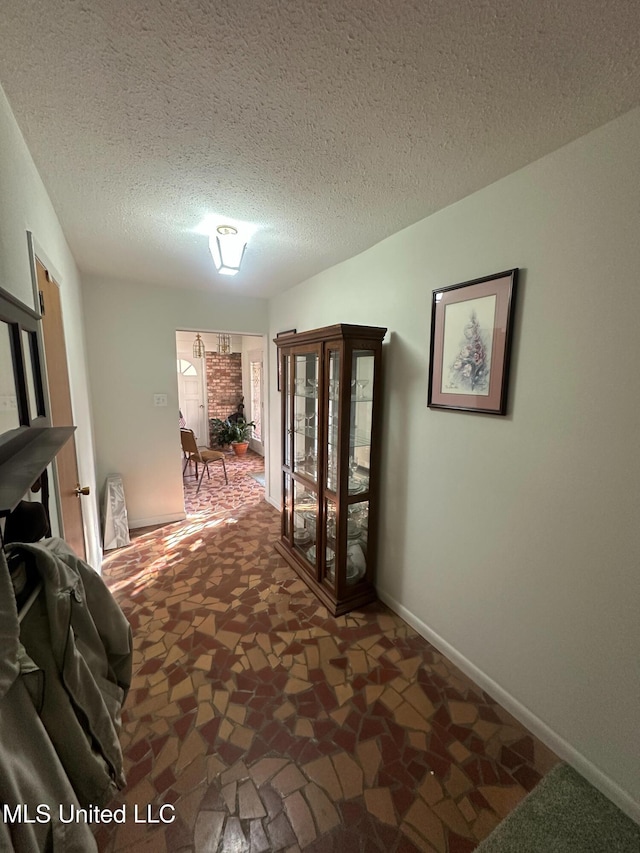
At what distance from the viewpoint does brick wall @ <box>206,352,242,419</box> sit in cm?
679

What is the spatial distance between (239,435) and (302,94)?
230 inches

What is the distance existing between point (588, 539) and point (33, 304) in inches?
89.8

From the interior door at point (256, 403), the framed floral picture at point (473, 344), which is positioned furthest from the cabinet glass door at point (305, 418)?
the interior door at point (256, 403)

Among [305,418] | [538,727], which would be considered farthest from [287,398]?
[538,727]

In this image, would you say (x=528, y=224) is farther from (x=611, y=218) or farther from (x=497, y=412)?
(x=497, y=412)

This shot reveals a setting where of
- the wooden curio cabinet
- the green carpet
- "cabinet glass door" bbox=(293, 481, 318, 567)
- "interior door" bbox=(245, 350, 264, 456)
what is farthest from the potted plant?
the green carpet

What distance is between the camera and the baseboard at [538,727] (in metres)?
1.25

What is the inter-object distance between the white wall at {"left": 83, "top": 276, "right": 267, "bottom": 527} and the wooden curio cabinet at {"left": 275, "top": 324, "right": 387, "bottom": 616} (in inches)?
53.7

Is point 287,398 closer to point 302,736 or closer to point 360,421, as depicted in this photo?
point 360,421

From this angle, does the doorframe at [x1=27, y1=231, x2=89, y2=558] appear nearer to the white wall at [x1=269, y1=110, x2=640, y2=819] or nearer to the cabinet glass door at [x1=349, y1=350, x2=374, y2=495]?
the cabinet glass door at [x1=349, y1=350, x2=374, y2=495]

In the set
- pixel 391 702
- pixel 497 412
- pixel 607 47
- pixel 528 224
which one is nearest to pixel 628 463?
pixel 497 412

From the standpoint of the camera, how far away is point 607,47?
0.88 metres

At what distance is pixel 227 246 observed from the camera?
197 cm

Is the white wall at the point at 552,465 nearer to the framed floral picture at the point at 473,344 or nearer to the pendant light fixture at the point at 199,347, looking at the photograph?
the framed floral picture at the point at 473,344
